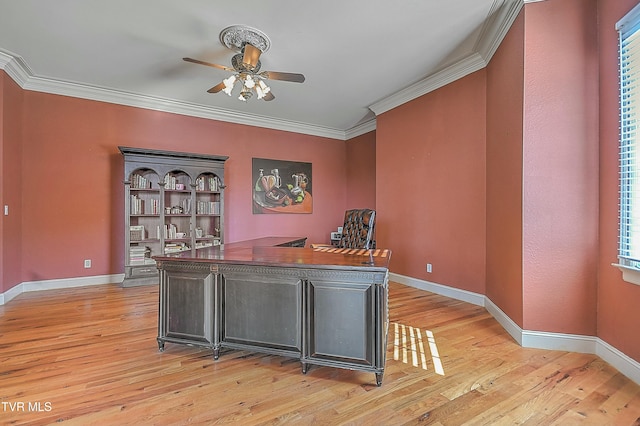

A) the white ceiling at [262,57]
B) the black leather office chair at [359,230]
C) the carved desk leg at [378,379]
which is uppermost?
the white ceiling at [262,57]

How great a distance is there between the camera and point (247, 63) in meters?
2.77

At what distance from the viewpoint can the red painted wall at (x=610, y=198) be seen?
1923mm

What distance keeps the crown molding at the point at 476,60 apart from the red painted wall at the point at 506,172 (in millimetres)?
93

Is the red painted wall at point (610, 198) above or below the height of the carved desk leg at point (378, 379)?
above

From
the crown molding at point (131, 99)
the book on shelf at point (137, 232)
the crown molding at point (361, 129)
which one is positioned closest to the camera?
the crown molding at point (131, 99)

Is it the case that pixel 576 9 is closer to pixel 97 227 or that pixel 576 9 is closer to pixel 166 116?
pixel 166 116

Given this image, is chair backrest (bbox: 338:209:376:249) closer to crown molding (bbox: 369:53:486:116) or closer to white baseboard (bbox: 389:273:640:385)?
white baseboard (bbox: 389:273:640:385)

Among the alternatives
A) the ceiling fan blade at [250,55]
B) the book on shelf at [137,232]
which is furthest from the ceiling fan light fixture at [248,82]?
the book on shelf at [137,232]

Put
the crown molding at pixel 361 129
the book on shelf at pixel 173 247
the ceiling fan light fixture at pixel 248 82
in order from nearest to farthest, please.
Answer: the ceiling fan light fixture at pixel 248 82 < the book on shelf at pixel 173 247 < the crown molding at pixel 361 129

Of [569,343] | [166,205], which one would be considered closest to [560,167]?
[569,343]

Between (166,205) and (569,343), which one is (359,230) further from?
(166,205)

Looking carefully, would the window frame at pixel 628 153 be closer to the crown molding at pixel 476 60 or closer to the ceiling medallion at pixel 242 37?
the crown molding at pixel 476 60

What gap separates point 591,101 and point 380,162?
2.77 metres

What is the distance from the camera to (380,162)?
4.73 meters
